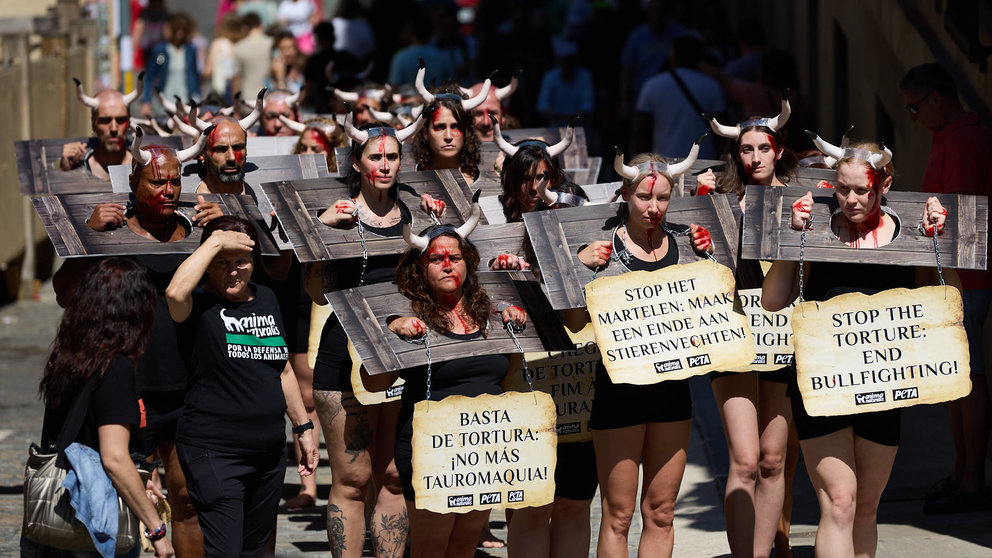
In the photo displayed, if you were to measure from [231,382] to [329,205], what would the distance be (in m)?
1.11

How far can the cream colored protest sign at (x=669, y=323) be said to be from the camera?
6609mm

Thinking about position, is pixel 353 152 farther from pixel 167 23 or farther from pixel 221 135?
pixel 167 23

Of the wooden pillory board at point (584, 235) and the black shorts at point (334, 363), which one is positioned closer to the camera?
the wooden pillory board at point (584, 235)

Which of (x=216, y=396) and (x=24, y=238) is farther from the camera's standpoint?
(x=24, y=238)

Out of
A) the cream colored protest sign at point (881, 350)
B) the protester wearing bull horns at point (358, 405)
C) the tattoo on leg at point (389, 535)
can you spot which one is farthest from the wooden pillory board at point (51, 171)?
the cream colored protest sign at point (881, 350)

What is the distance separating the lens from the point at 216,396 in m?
6.54

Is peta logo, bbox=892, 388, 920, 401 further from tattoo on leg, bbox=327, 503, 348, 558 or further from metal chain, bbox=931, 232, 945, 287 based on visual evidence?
tattoo on leg, bbox=327, 503, 348, 558

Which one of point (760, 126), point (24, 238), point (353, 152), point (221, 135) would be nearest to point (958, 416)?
point (760, 126)

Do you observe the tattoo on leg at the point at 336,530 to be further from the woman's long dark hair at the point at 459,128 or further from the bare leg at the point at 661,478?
the woman's long dark hair at the point at 459,128

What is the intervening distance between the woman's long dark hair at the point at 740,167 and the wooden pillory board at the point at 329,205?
1.21m

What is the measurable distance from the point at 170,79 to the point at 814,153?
42.3 feet

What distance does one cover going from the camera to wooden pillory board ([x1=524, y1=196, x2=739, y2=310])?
672 cm

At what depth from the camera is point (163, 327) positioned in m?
6.74

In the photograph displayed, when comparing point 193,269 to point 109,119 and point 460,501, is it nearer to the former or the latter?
point 460,501
